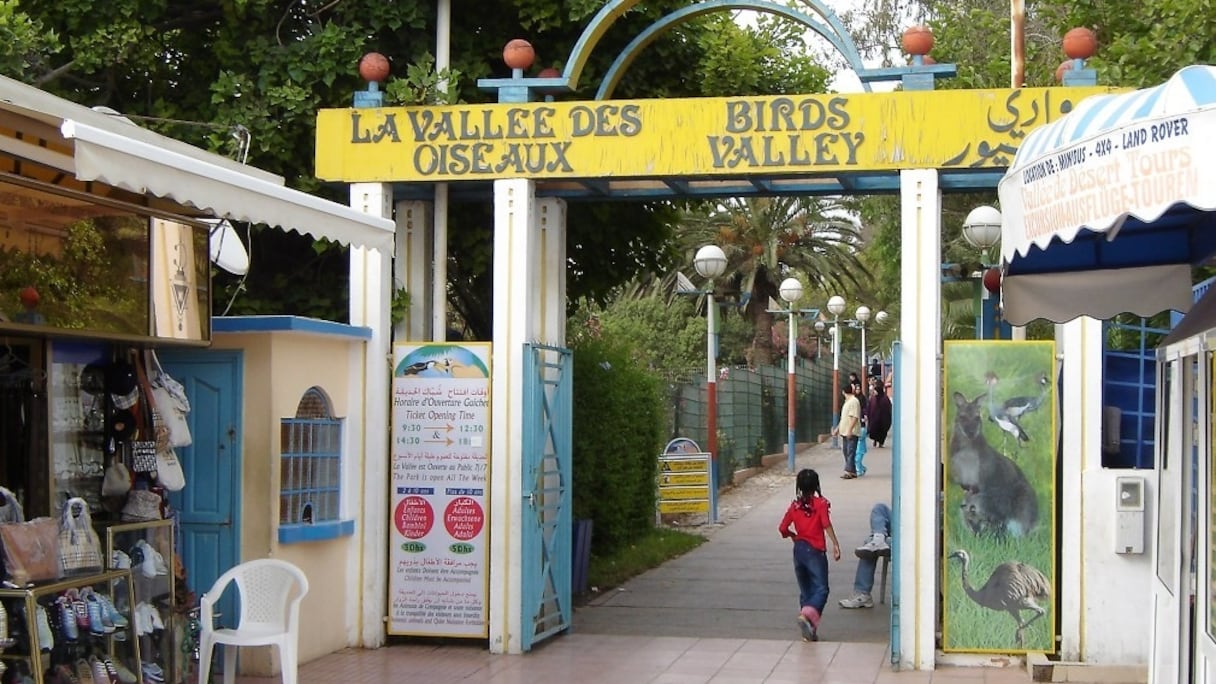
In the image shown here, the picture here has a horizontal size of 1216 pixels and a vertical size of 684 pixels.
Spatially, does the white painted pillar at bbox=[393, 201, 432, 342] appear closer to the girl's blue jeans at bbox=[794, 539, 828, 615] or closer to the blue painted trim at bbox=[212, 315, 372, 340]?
the blue painted trim at bbox=[212, 315, 372, 340]

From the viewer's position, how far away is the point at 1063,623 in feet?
30.4

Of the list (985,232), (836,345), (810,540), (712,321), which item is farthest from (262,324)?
(836,345)

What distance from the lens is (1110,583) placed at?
9.21 m

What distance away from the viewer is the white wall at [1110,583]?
9.16 meters

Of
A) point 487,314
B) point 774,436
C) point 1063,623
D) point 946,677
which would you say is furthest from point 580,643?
point 774,436

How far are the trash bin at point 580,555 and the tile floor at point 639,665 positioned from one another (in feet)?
7.29

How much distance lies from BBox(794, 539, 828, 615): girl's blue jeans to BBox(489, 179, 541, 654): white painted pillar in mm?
2262

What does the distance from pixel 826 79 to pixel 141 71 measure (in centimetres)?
690

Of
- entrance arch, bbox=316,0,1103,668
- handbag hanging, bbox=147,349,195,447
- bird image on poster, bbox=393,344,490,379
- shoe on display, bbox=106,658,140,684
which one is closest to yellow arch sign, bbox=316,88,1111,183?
entrance arch, bbox=316,0,1103,668

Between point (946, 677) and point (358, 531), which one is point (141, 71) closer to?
point (358, 531)

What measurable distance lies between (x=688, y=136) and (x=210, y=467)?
12.8 ft

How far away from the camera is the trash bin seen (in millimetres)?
13023

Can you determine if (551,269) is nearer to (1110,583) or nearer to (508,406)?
(508,406)

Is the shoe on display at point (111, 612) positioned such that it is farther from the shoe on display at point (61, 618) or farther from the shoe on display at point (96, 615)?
the shoe on display at point (61, 618)
